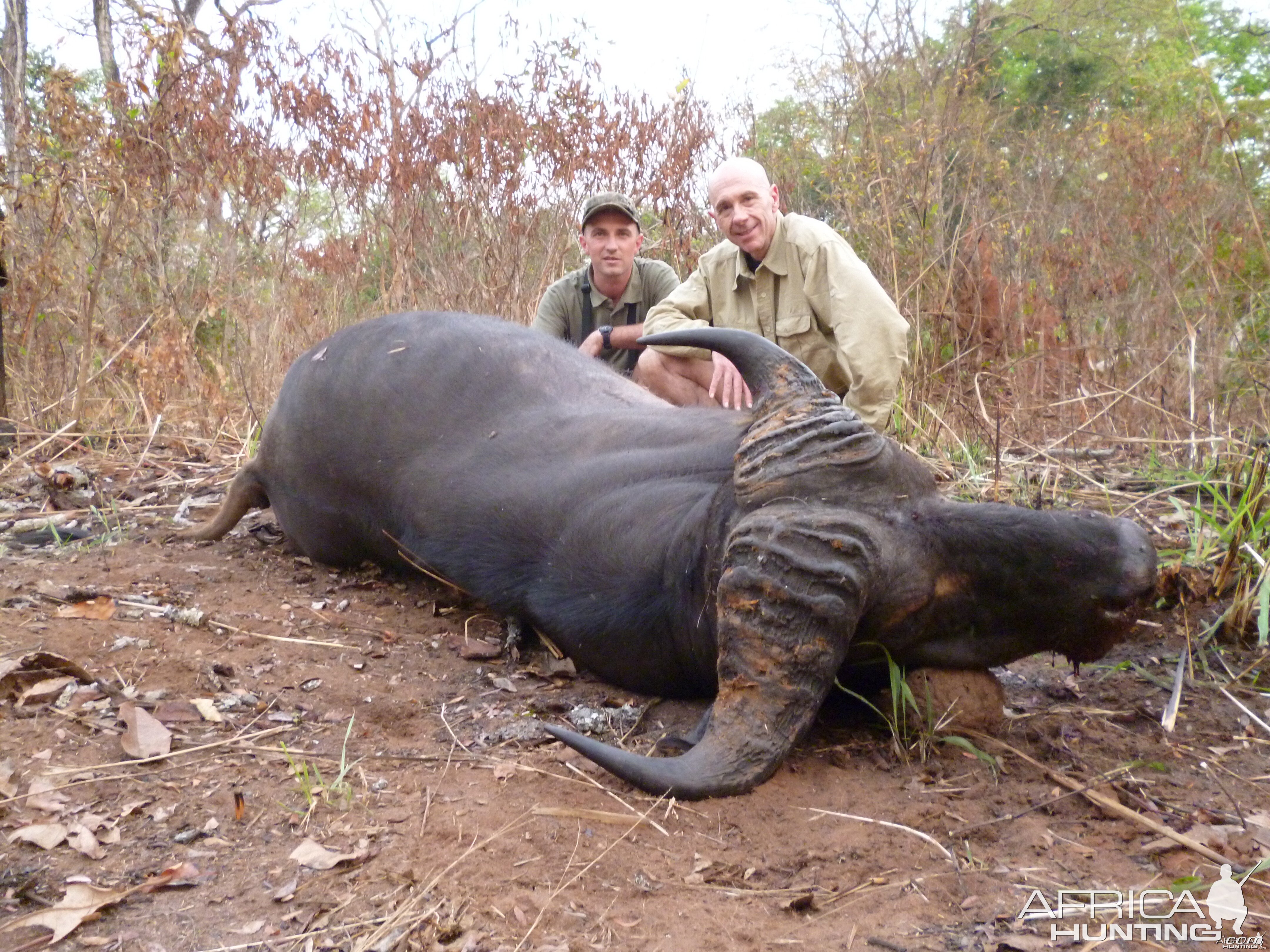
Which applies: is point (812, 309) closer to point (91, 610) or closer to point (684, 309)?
point (684, 309)

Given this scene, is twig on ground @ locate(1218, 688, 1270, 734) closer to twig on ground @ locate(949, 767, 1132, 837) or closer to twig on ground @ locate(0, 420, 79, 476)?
twig on ground @ locate(949, 767, 1132, 837)

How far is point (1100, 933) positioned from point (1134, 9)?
1300 cm

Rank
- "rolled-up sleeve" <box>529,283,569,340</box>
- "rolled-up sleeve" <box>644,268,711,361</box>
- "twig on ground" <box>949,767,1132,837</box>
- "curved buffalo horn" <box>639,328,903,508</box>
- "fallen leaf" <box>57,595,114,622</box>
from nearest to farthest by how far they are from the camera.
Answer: "twig on ground" <box>949,767,1132,837</box> → "curved buffalo horn" <box>639,328,903,508</box> → "fallen leaf" <box>57,595,114,622</box> → "rolled-up sleeve" <box>644,268,711,361</box> → "rolled-up sleeve" <box>529,283,569,340</box>

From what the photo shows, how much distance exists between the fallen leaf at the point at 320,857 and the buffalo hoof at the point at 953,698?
4.26 ft

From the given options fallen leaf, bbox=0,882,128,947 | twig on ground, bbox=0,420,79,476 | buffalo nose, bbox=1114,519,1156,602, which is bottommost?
fallen leaf, bbox=0,882,128,947

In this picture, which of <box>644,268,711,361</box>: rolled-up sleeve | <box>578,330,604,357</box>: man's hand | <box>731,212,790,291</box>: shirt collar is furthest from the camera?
<box>578,330,604,357</box>: man's hand

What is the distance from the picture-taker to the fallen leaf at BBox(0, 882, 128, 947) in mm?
1883

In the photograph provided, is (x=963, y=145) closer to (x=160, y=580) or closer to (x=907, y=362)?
(x=907, y=362)

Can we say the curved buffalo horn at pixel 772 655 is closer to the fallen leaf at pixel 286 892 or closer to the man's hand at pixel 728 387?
the fallen leaf at pixel 286 892

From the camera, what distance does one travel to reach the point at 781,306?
5.34 meters

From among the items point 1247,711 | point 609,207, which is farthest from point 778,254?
point 1247,711

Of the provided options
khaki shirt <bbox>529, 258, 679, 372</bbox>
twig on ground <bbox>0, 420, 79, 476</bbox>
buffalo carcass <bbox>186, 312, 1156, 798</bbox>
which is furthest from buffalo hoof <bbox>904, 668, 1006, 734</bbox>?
twig on ground <bbox>0, 420, 79, 476</bbox>

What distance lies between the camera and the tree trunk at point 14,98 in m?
6.94
